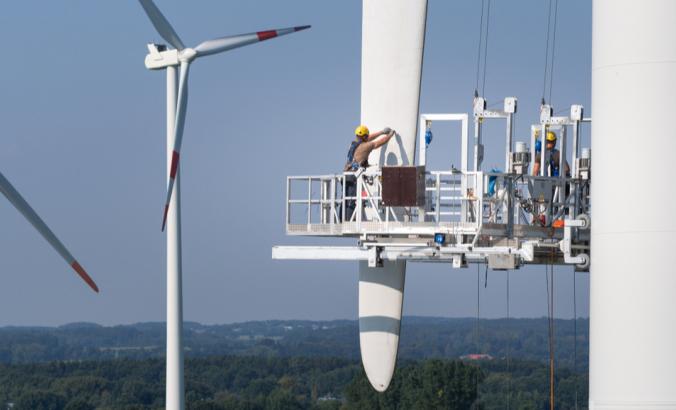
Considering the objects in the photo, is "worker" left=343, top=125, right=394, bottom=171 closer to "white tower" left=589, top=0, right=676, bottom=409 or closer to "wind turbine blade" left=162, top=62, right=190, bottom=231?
"wind turbine blade" left=162, top=62, right=190, bottom=231

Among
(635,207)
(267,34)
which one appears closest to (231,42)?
(267,34)

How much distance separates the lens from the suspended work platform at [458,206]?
38.3 m

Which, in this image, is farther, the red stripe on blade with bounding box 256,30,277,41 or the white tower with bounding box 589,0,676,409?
the red stripe on blade with bounding box 256,30,277,41

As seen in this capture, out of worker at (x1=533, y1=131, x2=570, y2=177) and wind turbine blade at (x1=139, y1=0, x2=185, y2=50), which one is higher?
wind turbine blade at (x1=139, y1=0, x2=185, y2=50)

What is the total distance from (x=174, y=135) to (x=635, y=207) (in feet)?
51.7

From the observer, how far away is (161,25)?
42.8 metres

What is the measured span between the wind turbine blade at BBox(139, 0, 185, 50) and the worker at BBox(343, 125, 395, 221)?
5237mm

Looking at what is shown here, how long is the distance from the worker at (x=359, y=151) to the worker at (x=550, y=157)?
4012 mm

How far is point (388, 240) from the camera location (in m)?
40.8

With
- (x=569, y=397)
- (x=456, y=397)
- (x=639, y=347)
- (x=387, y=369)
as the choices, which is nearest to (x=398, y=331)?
(x=387, y=369)

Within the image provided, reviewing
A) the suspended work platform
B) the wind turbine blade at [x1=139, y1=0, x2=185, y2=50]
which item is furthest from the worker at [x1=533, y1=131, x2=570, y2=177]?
the wind turbine blade at [x1=139, y1=0, x2=185, y2=50]

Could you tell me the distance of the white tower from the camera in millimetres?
27406

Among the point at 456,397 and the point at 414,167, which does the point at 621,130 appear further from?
the point at 456,397

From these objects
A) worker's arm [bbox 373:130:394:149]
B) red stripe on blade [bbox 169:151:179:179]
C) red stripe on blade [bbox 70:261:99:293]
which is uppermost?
worker's arm [bbox 373:130:394:149]
